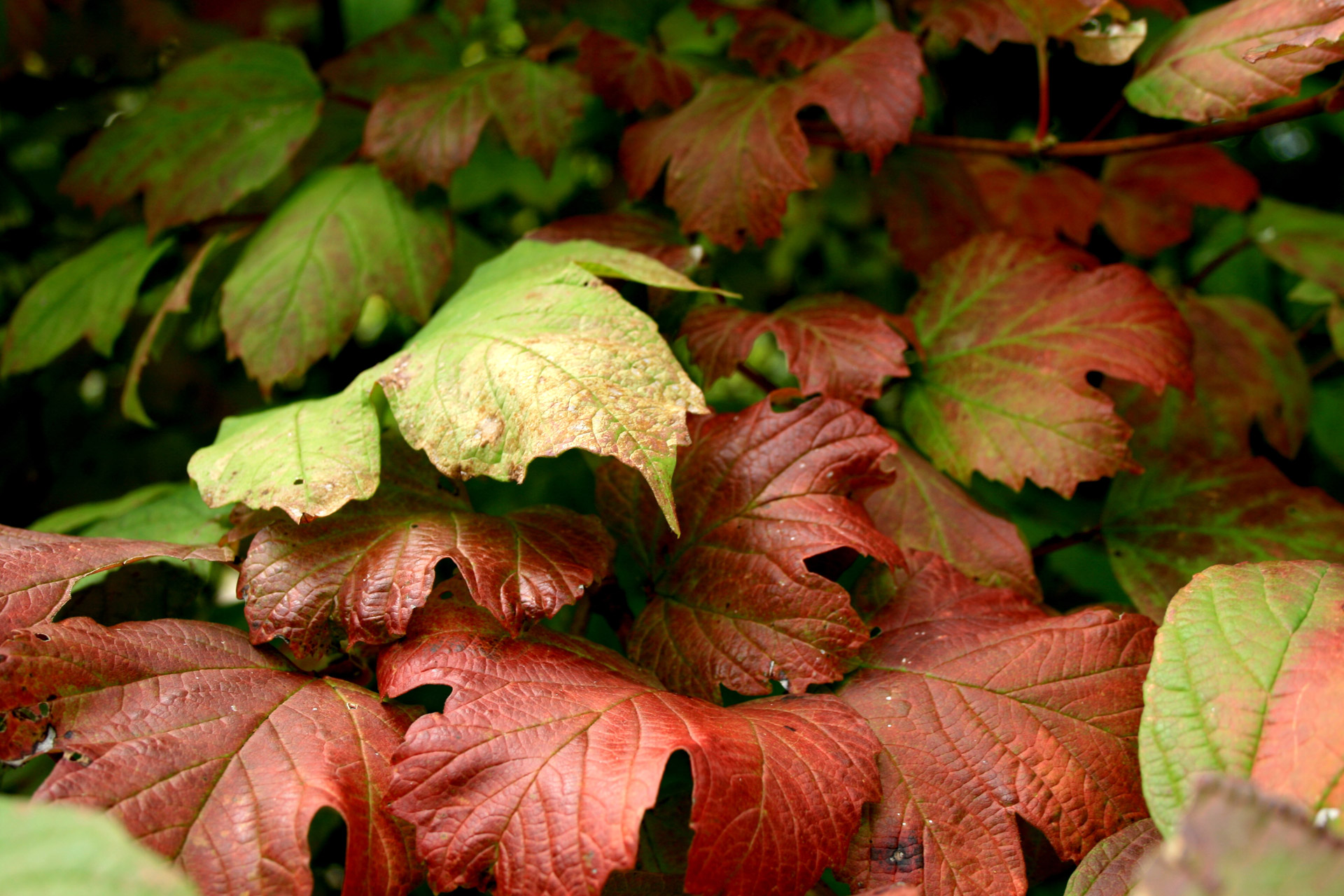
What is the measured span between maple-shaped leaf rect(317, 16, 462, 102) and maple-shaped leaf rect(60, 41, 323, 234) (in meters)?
0.04

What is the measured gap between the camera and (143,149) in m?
1.10

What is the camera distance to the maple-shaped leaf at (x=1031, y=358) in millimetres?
850

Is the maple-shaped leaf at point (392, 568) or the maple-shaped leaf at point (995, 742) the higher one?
the maple-shaped leaf at point (392, 568)

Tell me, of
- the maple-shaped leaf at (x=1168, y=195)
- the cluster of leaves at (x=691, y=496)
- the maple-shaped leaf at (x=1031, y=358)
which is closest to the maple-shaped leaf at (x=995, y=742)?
the cluster of leaves at (x=691, y=496)

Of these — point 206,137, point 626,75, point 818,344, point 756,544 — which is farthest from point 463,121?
point 756,544

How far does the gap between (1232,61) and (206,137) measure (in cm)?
111

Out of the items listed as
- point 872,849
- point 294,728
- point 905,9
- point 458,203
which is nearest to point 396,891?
point 294,728

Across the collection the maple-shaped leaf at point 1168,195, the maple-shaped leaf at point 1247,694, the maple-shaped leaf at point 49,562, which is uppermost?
the maple-shaped leaf at point 49,562

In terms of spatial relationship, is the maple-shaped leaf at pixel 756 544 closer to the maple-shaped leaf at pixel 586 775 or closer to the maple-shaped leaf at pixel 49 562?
the maple-shaped leaf at pixel 586 775

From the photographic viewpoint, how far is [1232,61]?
830mm

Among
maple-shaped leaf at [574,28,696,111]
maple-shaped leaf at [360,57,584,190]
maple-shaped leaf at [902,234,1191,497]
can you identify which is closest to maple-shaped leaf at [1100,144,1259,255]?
maple-shaped leaf at [902,234,1191,497]

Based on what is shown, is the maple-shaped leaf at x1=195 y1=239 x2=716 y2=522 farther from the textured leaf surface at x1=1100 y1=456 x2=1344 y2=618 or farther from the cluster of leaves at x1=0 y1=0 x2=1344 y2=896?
the textured leaf surface at x1=1100 y1=456 x2=1344 y2=618

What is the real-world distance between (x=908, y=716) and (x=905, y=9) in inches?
35.5

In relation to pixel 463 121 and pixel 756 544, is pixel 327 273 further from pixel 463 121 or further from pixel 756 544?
pixel 756 544
